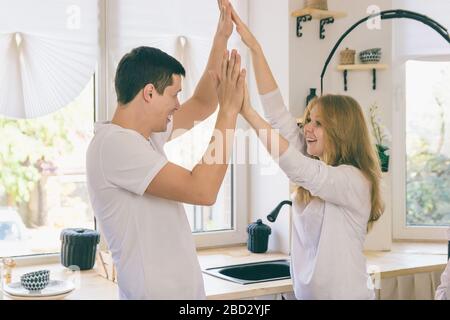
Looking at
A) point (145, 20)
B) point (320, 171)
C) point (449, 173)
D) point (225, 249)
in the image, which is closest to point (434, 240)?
point (449, 173)

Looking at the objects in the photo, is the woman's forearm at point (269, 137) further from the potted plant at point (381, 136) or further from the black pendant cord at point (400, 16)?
the potted plant at point (381, 136)

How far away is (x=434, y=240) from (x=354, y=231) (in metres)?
1.46

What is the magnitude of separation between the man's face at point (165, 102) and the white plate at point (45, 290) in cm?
76

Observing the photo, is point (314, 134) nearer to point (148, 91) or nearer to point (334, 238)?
point (334, 238)

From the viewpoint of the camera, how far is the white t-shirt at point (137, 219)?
55.8 inches

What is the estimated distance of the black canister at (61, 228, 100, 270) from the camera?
2.33 m

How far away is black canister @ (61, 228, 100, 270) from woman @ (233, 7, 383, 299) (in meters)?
0.90

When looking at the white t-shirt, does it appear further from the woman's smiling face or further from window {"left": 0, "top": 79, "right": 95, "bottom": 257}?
window {"left": 0, "top": 79, "right": 95, "bottom": 257}

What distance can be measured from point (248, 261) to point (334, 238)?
34.1 inches

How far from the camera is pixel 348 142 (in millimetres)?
1861

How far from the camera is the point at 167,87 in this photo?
1525 millimetres

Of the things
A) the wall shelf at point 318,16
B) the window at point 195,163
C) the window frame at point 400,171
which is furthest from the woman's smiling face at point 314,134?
the window frame at point 400,171
